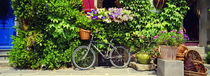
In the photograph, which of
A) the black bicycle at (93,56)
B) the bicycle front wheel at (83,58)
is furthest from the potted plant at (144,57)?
the bicycle front wheel at (83,58)

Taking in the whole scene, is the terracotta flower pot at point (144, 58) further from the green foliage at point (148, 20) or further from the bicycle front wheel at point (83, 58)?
the bicycle front wheel at point (83, 58)

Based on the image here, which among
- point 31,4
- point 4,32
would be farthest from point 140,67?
point 4,32

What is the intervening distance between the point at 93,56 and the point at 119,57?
0.86 metres

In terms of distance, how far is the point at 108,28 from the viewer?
6129 mm

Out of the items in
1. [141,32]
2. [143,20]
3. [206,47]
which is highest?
[143,20]

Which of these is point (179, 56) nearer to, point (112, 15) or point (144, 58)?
point (144, 58)

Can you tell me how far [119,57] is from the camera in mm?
5969

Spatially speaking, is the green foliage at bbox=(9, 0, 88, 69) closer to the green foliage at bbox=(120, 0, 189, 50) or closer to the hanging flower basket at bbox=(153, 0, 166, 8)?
the green foliage at bbox=(120, 0, 189, 50)

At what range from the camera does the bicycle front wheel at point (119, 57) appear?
5.95 meters

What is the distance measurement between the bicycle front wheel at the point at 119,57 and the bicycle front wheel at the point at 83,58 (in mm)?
670

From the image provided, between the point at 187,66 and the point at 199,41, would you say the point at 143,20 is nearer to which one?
the point at 187,66

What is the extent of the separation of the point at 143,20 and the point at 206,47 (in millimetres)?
2760

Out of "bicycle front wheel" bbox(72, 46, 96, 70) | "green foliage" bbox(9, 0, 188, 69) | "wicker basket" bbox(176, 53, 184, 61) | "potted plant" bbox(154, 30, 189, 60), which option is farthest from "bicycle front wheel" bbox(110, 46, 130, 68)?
"wicker basket" bbox(176, 53, 184, 61)

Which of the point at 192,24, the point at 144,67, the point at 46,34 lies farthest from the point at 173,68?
the point at 192,24
